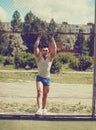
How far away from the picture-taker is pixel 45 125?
5.12 metres

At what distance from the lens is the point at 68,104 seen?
784 cm

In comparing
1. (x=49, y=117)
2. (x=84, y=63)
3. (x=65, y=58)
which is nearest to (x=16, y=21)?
(x=65, y=58)

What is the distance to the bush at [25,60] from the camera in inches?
788

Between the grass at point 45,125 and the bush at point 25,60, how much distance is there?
14.6 m

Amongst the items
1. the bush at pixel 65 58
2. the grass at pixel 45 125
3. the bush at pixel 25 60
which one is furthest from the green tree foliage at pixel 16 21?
the grass at pixel 45 125

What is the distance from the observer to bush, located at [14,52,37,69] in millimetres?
20016

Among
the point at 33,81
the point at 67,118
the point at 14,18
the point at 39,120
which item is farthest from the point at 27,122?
the point at 14,18

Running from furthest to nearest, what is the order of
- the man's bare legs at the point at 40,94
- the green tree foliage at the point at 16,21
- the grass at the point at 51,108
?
the green tree foliage at the point at 16,21, the grass at the point at 51,108, the man's bare legs at the point at 40,94

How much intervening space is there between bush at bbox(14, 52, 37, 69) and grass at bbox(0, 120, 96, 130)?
47.9ft

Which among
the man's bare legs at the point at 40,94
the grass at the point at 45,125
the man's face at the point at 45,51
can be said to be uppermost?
the man's face at the point at 45,51

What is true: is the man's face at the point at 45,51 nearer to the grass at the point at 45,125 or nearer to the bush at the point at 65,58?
the grass at the point at 45,125

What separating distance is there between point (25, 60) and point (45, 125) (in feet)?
50.4

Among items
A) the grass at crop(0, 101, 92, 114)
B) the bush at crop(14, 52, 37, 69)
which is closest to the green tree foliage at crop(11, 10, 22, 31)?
the bush at crop(14, 52, 37, 69)

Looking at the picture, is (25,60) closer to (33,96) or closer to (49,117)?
(33,96)
